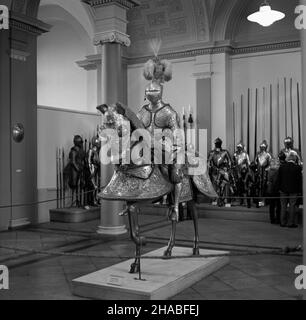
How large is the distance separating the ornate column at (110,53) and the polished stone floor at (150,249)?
1.16 ft

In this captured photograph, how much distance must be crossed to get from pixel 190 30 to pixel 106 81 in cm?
601

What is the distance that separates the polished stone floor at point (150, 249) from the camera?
16.7 ft

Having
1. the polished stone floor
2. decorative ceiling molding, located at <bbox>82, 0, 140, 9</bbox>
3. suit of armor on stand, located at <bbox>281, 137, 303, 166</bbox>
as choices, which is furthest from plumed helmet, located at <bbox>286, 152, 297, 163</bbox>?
decorative ceiling molding, located at <bbox>82, 0, 140, 9</bbox>

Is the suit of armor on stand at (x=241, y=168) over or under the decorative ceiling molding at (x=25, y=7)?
under

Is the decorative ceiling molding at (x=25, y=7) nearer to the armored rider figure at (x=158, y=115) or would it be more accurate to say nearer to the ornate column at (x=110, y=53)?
the ornate column at (x=110, y=53)

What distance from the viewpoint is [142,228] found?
9633 mm

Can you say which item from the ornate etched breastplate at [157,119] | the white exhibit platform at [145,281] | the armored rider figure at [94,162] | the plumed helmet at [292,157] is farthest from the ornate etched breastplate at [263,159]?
the ornate etched breastplate at [157,119]

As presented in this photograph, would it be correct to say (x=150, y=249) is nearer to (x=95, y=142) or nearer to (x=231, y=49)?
(x=95, y=142)

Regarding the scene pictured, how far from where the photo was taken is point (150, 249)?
7410 millimetres

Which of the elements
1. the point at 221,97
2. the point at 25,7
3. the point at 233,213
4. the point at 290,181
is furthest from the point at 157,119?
the point at 221,97

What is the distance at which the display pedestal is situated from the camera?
10.4 metres

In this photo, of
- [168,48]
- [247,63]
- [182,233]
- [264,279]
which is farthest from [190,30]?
[264,279]

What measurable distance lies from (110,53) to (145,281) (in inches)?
186

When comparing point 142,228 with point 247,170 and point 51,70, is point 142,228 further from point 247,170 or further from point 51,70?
point 51,70
